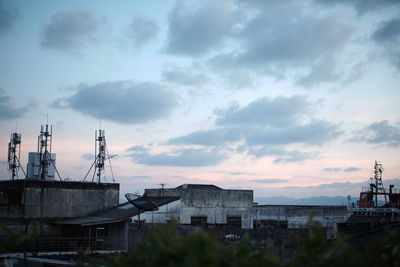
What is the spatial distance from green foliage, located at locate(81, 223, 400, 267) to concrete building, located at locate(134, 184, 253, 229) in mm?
31109

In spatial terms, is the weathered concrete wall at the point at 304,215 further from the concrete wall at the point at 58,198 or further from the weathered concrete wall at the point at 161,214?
the concrete wall at the point at 58,198

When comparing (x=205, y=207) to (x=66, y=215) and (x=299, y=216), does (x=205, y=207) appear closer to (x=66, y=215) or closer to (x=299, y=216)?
(x=299, y=216)

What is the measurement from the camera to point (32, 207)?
30.7 m

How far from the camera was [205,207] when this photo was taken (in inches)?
1655

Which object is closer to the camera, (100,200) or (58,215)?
(58,215)

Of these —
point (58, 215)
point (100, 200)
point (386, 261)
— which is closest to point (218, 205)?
point (100, 200)

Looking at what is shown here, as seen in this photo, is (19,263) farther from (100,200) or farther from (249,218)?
(249,218)

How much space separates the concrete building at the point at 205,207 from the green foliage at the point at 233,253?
3111cm

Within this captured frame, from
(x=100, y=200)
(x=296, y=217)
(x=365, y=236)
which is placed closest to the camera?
(x=365, y=236)

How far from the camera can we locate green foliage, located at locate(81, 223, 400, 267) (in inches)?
243

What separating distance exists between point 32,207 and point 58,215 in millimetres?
2041

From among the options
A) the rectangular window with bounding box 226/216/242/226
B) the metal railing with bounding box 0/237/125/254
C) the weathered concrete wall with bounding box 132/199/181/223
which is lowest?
the metal railing with bounding box 0/237/125/254

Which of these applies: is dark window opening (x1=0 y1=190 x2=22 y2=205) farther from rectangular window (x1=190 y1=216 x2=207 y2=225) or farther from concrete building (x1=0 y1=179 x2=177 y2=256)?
rectangular window (x1=190 y1=216 x2=207 y2=225)

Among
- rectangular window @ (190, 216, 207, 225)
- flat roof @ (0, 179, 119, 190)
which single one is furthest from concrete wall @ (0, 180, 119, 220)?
rectangular window @ (190, 216, 207, 225)
